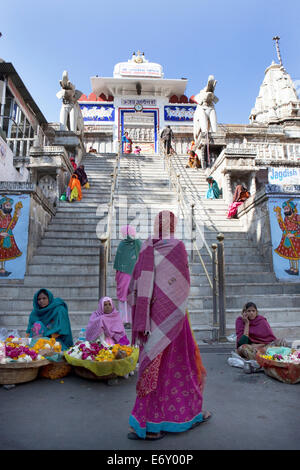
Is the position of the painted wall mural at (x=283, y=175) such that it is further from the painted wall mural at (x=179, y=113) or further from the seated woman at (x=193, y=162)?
the painted wall mural at (x=179, y=113)

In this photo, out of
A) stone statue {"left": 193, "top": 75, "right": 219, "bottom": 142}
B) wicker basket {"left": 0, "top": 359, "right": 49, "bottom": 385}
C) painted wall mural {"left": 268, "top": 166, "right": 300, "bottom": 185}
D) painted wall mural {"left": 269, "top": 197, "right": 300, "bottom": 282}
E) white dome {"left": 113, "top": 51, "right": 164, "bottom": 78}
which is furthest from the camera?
white dome {"left": 113, "top": 51, "right": 164, "bottom": 78}

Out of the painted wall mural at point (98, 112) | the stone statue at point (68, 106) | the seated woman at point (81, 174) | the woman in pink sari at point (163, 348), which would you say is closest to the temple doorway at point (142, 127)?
the painted wall mural at point (98, 112)

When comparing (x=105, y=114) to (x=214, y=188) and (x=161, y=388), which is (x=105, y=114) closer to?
(x=214, y=188)

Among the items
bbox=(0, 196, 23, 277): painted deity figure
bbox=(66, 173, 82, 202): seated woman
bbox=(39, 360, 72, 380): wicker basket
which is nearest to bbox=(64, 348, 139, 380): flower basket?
bbox=(39, 360, 72, 380): wicker basket

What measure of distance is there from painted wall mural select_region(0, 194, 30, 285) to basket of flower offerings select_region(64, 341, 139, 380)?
11.4 feet

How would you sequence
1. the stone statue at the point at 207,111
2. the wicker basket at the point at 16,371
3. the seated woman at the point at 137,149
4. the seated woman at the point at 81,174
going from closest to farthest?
the wicker basket at the point at 16,371
the seated woman at the point at 81,174
the stone statue at the point at 207,111
the seated woman at the point at 137,149

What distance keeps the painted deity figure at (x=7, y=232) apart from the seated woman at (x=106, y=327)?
319cm

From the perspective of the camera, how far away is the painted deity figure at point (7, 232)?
649 centimetres

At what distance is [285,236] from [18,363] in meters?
6.02

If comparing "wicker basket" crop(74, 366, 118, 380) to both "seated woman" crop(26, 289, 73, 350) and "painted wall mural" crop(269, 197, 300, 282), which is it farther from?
"painted wall mural" crop(269, 197, 300, 282)

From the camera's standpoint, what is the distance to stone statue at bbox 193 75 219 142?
13.1 metres

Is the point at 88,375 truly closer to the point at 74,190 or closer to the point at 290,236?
the point at 290,236
